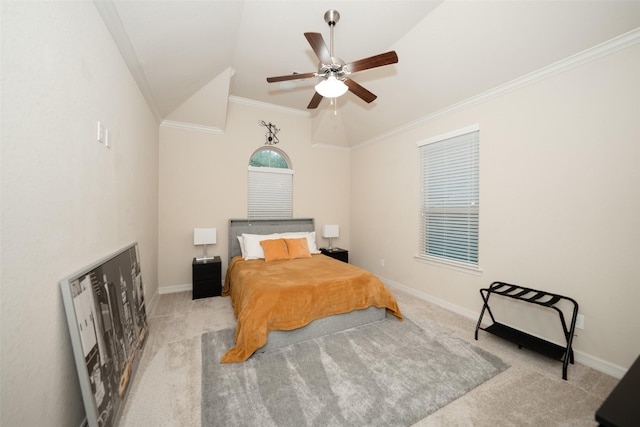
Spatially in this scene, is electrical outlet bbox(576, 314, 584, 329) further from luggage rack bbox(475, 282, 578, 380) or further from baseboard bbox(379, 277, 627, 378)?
baseboard bbox(379, 277, 627, 378)

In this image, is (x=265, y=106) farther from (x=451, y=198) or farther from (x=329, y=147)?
(x=451, y=198)

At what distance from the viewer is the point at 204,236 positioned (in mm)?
3842

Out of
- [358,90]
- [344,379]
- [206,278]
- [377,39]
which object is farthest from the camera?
[206,278]

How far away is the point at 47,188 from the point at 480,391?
2.96 meters

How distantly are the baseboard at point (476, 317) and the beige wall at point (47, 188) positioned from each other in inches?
144

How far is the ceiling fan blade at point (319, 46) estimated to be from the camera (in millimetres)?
1859

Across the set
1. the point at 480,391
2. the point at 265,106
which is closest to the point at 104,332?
the point at 480,391

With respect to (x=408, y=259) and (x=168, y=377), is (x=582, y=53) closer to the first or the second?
(x=408, y=259)

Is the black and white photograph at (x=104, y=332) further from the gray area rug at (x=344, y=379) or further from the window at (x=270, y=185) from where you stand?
the window at (x=270, y=185)

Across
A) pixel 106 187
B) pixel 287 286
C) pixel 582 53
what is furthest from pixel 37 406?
pixel 582 53

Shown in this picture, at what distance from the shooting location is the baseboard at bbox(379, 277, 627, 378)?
2020 millimetres

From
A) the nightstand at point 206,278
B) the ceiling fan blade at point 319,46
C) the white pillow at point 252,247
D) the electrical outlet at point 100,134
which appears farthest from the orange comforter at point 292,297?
the ceiling fan blade at point 319,46

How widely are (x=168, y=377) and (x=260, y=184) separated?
322 centimetres

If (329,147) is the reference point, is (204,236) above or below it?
below
